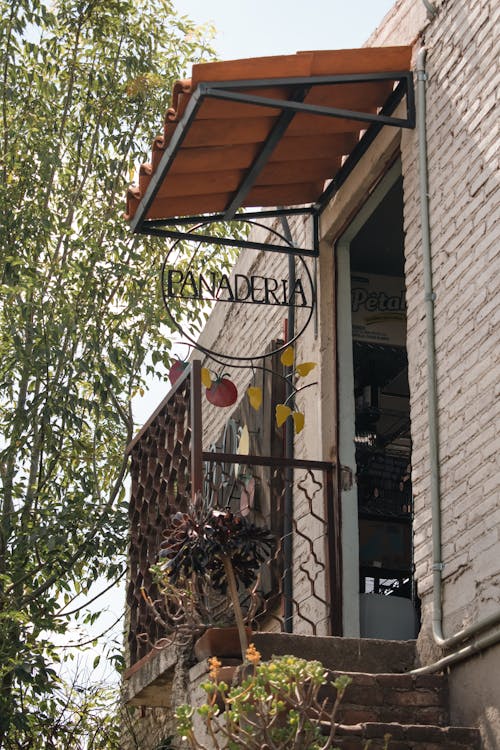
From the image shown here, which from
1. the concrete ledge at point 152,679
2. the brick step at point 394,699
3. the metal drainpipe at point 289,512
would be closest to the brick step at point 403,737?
the brick step at point 394,699

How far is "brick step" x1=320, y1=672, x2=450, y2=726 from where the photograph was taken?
5254 mm

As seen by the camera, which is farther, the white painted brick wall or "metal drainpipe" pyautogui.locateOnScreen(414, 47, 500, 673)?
the white painted brick wall

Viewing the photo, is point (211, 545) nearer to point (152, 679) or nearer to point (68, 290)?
point (152, 679)

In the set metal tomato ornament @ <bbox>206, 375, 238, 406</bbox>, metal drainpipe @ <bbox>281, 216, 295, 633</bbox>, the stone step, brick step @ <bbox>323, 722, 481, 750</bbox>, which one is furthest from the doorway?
brick step @ <bbox>323, 722, 481, 750</bbox>

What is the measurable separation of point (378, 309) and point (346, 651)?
3614 mm

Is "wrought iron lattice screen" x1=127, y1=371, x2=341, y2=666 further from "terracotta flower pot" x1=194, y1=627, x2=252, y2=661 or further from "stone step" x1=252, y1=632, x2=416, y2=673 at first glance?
"terracotta flower pot" x1=194, y1=627, x2=252, y2=661

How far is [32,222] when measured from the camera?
35.6 ft

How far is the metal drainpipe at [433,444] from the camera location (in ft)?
17.2

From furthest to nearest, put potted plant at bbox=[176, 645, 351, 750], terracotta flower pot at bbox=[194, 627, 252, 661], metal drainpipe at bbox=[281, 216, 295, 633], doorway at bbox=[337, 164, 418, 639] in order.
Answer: doorway at bbox=[337, 164, 418, 639]
metal drainpipe at bbox=[281, 216, 295, 633]
terracotta flower pot at bbox=[194, 627, 252, 661]
potted plant at bbox=[176, 645, 351, 750]

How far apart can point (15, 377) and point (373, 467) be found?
342cm

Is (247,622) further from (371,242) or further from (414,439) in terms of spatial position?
(371,242)

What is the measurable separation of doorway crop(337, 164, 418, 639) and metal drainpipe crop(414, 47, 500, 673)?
106 centimetres

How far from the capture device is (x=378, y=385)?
9.39 meters

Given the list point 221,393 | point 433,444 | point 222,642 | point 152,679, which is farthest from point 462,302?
point 221,393
